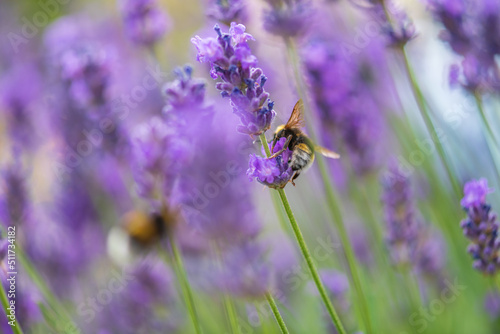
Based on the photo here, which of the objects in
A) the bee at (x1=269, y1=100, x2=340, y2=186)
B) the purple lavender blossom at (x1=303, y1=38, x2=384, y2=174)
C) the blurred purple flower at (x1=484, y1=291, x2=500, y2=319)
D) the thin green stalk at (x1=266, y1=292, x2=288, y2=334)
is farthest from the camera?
the purple lavender blossom at (x1=303, y1=38, x2=384, y2=174)

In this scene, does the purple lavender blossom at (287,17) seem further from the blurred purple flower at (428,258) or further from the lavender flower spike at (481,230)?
Result: the blurred purple flower at (428,258)

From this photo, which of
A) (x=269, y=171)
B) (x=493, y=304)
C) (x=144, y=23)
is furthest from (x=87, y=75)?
(x=493, y=304)

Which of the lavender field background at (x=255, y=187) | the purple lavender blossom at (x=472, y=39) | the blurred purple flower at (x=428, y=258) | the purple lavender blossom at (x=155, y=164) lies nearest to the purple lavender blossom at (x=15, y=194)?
the lavender field background at (x=255, y=187)

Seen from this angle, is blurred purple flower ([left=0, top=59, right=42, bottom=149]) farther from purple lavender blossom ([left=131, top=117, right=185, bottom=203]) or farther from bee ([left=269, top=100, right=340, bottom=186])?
bee ([left=269, top=100, right=340, bottom=186])

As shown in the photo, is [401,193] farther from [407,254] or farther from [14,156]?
[14,156]

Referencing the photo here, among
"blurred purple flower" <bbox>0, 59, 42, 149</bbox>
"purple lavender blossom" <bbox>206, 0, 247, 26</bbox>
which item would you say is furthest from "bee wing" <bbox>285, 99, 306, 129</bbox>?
"blurred purple flower" <bbox>0, 59, 42, 149</bbox>

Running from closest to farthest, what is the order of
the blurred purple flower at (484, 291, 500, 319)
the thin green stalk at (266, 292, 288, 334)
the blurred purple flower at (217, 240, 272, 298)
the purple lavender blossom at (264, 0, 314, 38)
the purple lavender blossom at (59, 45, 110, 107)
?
the thin green stalk at (266, 292, 288, 334) → the blurred purple flower at (217, 240, 272, 298) → the purple lavender blossom at (264, 0, 314, 38) → the blurred purple flower at (484, 291, 500, 319) → the purple lavender blossom at (59, 45, 110, 107)

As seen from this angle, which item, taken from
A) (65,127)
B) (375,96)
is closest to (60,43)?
(65,127)
